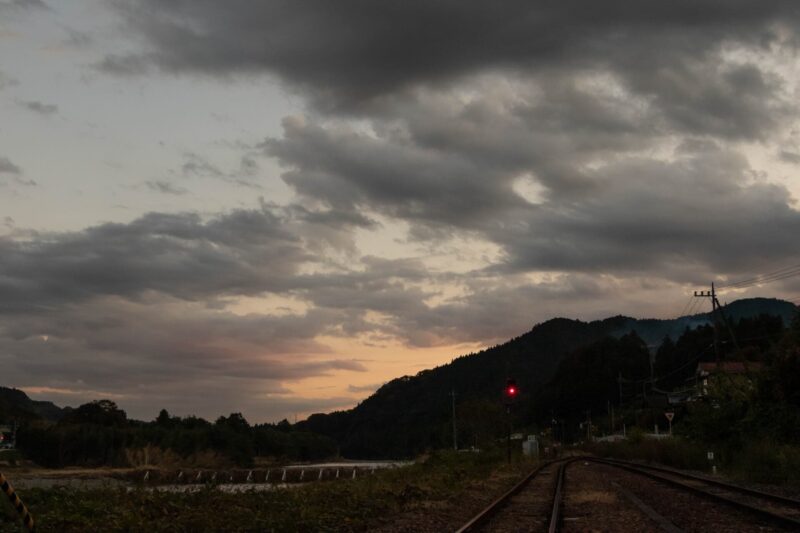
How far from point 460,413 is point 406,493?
90914 mm

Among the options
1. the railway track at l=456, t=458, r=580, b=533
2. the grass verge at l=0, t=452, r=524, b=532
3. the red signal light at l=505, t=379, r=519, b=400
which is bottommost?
the railway track at l=456, t=458, r=580, b=533

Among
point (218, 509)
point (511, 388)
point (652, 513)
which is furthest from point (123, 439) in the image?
point (652, 513)

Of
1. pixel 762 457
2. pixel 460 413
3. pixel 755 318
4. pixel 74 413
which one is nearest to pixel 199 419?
pixel 74 413

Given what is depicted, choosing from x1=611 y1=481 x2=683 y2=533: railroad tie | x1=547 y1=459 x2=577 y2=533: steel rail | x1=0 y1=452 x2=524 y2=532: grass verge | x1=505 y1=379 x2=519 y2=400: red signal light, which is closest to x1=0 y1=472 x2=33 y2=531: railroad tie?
x1=0 y1=452 x2=524 y2=532: grass verge

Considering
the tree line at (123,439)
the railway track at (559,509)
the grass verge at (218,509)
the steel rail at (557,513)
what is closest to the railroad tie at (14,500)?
the grass verge at (218,509)

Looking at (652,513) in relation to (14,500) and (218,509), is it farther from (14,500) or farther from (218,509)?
(14,500)

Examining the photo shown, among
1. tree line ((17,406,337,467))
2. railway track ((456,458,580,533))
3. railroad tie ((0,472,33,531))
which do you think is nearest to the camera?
railroad tie ((0,472,33,531))

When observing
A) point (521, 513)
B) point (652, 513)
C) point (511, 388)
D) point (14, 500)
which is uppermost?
point (511, 388)

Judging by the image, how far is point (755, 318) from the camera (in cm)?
16062

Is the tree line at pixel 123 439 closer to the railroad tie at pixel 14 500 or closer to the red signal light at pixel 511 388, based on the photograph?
the red signal light at pixel 511 388

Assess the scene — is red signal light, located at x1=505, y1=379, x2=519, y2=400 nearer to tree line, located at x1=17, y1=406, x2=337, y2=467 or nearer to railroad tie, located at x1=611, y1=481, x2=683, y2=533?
railroad tie, located at x1=611, y1=481, x2=683, y2=533

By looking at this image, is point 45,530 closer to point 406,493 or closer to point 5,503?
point 5,503

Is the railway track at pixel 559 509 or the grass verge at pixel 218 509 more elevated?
the grass verge at pixel 218 509

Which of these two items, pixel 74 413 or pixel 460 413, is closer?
pixel 460 413
